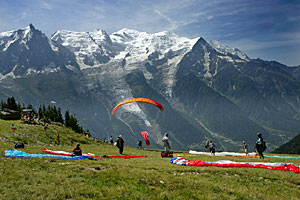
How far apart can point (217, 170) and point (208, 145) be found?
3523 cm

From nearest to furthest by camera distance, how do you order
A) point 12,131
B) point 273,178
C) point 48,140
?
point 273,178 < point 12,131 < point 48,140

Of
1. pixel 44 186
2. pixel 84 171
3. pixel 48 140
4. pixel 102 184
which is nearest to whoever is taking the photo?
pixel 44 186

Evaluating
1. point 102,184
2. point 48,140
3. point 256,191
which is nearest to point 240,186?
point 256,191

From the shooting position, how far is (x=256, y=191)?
14219 millimetres

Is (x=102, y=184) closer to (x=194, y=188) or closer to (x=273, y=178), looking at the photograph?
(x=194, y=188)

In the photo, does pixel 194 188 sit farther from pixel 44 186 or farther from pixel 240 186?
pixel 44 186

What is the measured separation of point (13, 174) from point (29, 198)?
429cm

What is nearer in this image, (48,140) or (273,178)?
(273,178)

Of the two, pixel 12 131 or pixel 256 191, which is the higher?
pixel 12 131

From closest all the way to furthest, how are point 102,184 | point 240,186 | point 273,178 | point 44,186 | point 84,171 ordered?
point 44,186, point 102,184, point 240,186, point 84,171, point 273,178

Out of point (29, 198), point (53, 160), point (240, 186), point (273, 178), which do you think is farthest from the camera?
point (53, 160)

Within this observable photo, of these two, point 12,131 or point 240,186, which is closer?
point 240,186

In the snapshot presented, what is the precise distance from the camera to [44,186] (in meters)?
12.7

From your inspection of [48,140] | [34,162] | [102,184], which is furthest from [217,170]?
[48,140]
